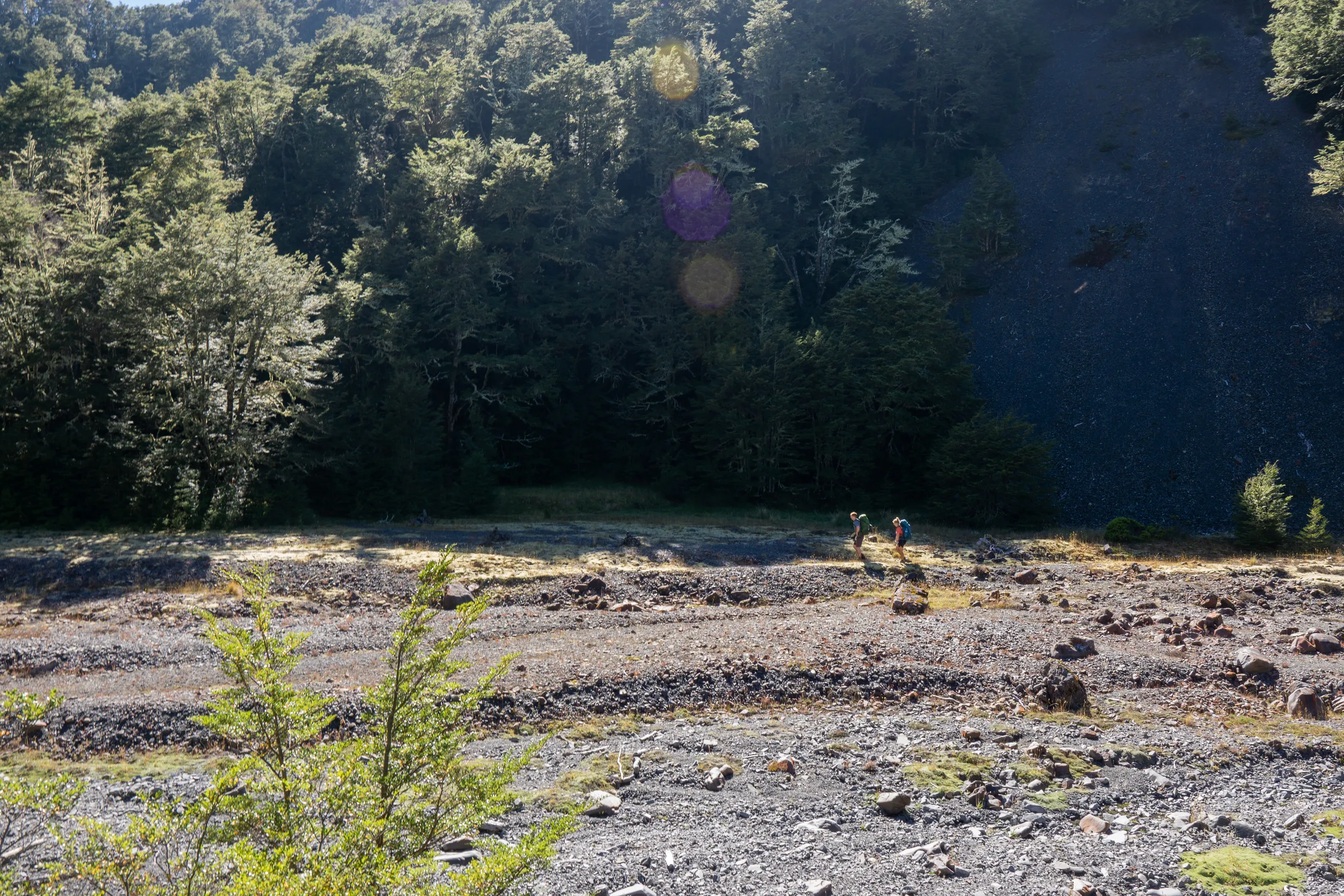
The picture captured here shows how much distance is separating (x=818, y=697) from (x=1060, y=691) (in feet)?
11.8

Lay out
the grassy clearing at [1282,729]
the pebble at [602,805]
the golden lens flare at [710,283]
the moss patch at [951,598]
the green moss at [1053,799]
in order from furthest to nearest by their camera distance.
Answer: the golden lens flare at [710,283], the moss patch at [951,598], the grassy clearing at [1282,729], the green moss at [1053,799], the pebble at [602,805]

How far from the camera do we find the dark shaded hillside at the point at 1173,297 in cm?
3844

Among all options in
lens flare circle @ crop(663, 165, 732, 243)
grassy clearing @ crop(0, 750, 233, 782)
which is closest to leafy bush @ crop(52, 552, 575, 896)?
grassy clearing @ crop(0, 750, 233, 782)

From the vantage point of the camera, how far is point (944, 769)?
33.0 ft

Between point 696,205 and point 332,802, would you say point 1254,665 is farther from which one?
point 696,205

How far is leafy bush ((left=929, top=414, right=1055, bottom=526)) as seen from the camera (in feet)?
111

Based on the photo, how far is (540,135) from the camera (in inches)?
1966

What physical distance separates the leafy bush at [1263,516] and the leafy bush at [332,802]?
29.5m

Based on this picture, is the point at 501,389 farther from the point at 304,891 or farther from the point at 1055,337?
the point at 304,891

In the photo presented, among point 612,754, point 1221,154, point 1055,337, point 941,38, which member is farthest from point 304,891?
point 941,38

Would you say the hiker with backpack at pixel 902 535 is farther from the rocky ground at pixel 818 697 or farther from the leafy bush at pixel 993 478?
the leafy bush at pixel 993 478

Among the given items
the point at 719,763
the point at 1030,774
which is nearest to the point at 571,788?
the point at 719,763

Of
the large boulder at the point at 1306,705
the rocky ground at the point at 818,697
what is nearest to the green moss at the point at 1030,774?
the rocky ground at the point at 818,697

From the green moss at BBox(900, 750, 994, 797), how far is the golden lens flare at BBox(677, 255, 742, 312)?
111 ft
